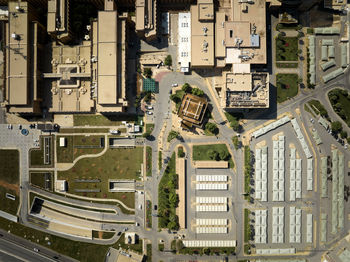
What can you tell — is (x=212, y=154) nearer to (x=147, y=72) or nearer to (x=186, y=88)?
(x=186, y=88)

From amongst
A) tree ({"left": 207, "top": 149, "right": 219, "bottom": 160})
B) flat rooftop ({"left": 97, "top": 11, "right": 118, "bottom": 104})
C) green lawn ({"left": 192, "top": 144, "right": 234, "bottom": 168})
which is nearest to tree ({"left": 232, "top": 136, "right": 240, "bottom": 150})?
green lawn ({"left": 192, "top": 144, "right": 234, "bottom": 168})

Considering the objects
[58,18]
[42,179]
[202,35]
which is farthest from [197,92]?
[42,179]

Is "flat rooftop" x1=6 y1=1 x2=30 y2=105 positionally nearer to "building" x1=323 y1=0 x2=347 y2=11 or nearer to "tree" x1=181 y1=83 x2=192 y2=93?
"tree" x1=181 y1=83 x2=192 y2=93

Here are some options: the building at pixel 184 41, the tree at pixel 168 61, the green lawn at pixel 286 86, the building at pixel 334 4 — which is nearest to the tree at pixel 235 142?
the green lawn at pixel 286 86

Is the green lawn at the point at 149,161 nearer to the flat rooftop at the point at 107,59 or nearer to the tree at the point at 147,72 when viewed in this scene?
the flat rooftop at the point at 107,59

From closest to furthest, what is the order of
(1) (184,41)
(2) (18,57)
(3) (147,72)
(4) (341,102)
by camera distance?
1. (2) (18,57)
2. (1) (184,41)
3. (3) (147,72)
4. (4) (341,102)

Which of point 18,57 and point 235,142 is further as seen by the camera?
point 235,142

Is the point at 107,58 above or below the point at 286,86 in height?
above
